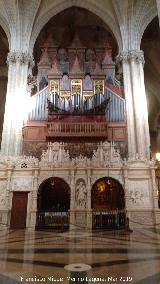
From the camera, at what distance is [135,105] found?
17.0m

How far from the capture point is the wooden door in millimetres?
13422

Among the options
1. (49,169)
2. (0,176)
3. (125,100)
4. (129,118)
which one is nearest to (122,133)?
(129,118)

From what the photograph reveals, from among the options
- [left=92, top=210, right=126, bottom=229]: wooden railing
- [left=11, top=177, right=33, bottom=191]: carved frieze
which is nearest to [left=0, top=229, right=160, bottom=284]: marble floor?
[left=92, top=210, right=126, bottom=229]: wooden railing

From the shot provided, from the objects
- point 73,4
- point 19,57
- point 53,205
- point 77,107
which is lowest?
point 53,205

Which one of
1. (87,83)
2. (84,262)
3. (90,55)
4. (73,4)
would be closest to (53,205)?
(87,83)

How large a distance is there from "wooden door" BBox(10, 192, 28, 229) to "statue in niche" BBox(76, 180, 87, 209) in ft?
9.67

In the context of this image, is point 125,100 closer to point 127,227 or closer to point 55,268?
point 127,227

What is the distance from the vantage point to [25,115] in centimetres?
1725

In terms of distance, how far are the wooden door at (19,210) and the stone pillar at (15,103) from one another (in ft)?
10.2

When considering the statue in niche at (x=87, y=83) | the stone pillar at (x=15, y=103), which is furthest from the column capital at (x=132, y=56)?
the stone pillar at (x=15, y=103)

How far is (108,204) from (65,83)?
368 inches

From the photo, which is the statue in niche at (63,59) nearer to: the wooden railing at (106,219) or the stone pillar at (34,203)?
the stone pillar at (34,203)

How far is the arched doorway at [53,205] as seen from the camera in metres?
13.6

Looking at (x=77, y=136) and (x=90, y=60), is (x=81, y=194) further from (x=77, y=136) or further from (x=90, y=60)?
(x=90, y=60)
